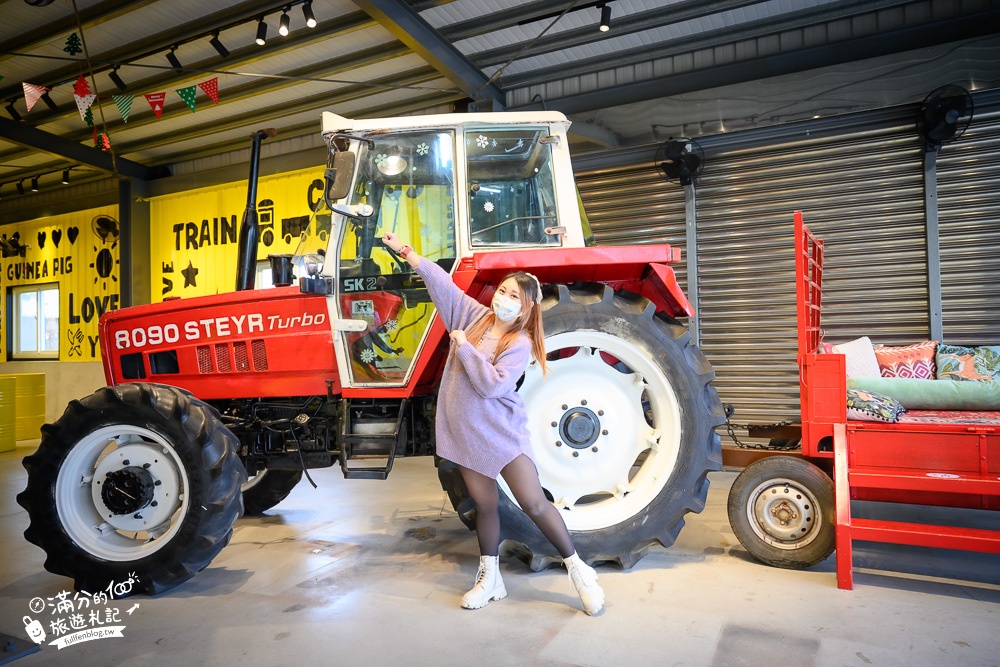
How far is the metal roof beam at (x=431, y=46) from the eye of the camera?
575cm

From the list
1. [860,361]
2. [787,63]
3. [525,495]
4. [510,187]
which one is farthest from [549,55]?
[525,495]

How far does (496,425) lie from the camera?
281 cm

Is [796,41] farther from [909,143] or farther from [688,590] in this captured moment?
[688,590]

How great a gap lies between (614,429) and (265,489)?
2.62m

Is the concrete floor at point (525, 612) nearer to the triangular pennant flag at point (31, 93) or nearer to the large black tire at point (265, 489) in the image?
the large black tire at point (265, 489)

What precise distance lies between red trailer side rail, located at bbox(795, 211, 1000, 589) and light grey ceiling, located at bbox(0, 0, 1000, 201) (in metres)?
3.45

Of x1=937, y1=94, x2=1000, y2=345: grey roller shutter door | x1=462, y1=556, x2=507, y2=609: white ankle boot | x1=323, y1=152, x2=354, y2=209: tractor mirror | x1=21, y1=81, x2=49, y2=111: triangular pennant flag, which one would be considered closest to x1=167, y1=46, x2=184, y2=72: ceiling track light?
x1=21, y1=81, x2=49, y2=111: triangular pennant flag

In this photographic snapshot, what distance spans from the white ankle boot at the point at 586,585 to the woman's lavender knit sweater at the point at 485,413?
Answer: 0.49 meters

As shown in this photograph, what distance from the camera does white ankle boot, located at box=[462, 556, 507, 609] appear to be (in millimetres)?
2805

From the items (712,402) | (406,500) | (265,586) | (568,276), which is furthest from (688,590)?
(406,500)

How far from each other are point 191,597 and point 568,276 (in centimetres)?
239

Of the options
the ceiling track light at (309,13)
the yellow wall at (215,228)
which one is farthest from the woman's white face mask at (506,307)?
the yellow wall at (215,228)

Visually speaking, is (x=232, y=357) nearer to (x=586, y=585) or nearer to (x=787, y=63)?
(x=586, y=585)

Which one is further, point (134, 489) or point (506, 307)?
point (134, 489)
